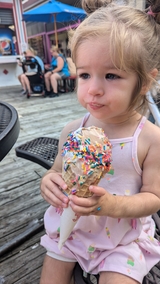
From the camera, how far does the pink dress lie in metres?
0.83

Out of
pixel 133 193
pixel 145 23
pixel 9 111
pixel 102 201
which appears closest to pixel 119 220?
pixel 133 193

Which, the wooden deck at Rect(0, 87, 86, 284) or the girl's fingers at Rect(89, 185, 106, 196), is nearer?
the girl's fingers at Rect(89, 185, 106, 196)

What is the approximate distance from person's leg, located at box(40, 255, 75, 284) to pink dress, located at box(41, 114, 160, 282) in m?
0.07

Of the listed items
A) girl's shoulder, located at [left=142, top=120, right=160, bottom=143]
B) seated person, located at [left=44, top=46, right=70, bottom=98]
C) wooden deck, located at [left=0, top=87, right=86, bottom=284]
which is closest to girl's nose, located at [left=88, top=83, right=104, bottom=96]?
girl's shoulder, located at [left=142, top=120, right=160, bottom=143]

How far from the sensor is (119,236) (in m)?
0.85

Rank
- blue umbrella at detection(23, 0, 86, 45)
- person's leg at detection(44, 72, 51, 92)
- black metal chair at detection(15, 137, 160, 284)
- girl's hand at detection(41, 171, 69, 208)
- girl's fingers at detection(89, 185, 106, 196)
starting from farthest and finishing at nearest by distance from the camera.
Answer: person's leg at detection(44, 72, 51, 92)
blue umbrella at detection(23, 0, 86, 45)
black metal chair at detection(15, 137, 160, 284)
girl's hand at detection(41, 171, 69, 208)
girl's fingers at detection(89, 185, 106, 196)

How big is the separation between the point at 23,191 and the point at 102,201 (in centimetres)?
147

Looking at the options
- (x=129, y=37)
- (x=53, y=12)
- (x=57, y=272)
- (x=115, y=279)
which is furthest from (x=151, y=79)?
(x=53, y=12)

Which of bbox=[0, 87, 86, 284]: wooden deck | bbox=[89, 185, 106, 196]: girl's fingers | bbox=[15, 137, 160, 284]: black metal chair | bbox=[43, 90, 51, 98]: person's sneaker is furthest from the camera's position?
bbox=[43, 90, 51, 98]: person's sneaker

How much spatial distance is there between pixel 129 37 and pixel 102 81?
15cm

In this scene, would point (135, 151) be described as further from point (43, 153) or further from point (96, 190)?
point (43, 153)

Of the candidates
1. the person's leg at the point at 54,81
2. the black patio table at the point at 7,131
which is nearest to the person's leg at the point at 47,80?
the person's leg at the point at 54,81

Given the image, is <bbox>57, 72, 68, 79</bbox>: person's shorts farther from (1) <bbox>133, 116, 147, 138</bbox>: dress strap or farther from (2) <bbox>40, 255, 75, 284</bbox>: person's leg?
(2) <bbox>40, 255, 75, 284</bbox>: person's leg

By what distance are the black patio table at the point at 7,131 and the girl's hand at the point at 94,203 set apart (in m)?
0.43
